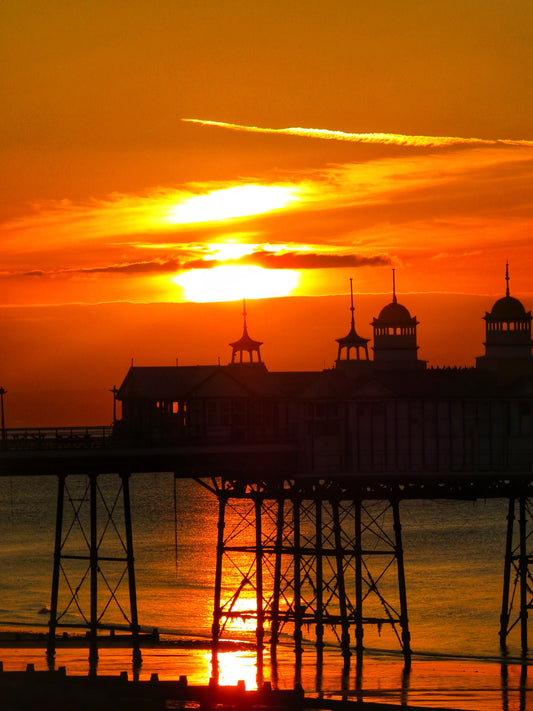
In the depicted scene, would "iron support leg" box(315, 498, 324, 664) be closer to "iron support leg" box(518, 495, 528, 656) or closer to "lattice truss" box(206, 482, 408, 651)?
"lattice truss" box(206, 482, 408, 651)

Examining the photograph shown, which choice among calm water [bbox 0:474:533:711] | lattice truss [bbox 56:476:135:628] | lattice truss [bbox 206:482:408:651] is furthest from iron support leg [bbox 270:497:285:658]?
lattice truss [bbox 56:476:135:628]

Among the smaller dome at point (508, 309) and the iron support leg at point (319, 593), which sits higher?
the smaller dome at point (508, 309)

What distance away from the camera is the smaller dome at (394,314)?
95188mm

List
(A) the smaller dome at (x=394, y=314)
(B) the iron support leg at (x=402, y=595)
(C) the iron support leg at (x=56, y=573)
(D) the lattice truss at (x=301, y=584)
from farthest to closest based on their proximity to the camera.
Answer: (A) the smaller dome at (x=394, y=314) → (B) the iron support leg at (x=402, y=595) → (D) the lattice truss at (x=301, y=584) → (C) the iron support leg at (x=56, y=573)

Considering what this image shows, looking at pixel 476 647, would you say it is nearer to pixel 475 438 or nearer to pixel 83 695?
pixel 475 438

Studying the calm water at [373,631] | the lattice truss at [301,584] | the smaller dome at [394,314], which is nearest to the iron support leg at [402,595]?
the lattice truss at [301,584]

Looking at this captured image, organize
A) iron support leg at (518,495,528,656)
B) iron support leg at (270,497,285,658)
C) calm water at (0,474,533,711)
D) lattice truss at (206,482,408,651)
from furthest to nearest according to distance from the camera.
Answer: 1. iron support leg at (518,495,528,656)
2. iron support leg at (270,497,285,658)
3. lattice truss at (206,482,408,651)
4. calm water at (0,474,533,711)

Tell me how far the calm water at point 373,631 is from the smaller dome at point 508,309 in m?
17.6

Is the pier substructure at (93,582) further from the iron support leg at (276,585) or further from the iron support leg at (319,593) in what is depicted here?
the iron support leg at (319,593)

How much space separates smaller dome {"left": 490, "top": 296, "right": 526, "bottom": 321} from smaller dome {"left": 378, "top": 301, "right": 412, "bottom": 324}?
25.3 feet

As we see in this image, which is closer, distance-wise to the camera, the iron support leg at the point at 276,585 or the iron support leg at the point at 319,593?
the iron support leg at the point at 276,585

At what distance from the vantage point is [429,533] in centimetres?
19138

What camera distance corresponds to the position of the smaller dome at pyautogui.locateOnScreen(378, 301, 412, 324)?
95.2 metres

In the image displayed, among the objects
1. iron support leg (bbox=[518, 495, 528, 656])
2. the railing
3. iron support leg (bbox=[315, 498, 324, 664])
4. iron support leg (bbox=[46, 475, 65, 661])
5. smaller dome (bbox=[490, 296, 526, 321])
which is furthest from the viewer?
smaller dome (bbox=[490, 296, 526, 321])
